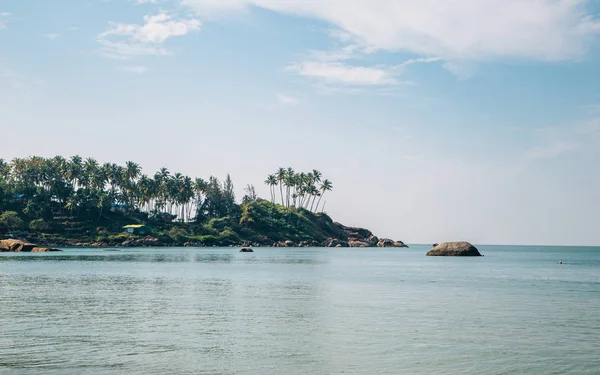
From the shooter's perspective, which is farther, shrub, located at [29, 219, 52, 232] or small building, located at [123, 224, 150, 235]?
small building, located at [123, 224, 150, 235]

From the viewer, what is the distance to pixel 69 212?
194m

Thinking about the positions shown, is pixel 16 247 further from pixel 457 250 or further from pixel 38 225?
pixel 457 250

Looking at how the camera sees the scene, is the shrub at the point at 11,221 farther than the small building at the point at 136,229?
No

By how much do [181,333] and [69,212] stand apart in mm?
186899

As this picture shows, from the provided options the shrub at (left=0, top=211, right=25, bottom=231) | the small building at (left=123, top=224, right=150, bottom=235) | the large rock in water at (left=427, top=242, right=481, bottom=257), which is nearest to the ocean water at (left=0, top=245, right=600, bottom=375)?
the large rock in water at (left=427, top=242, right=481, bottom=257)

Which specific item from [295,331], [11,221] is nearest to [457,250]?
[295,331]

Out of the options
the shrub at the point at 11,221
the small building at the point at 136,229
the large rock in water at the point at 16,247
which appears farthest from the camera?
the small building at the point at 136,229

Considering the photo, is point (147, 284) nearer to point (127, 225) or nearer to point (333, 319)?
point (333, 319)

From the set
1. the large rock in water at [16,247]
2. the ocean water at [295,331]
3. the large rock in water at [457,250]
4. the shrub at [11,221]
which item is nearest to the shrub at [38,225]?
the shrub at [11,221]

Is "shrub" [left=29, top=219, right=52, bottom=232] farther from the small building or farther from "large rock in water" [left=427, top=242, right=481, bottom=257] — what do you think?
"large rock in water" [left=427, top=242, right=481, bottom=257]

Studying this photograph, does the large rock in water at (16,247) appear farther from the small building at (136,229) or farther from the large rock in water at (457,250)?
the large rock in water at (457,250)

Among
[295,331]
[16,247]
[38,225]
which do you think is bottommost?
[16,247]

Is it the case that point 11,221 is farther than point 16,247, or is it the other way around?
point 11,221

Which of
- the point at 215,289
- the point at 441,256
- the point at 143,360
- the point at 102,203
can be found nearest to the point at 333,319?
the point at 143,360
